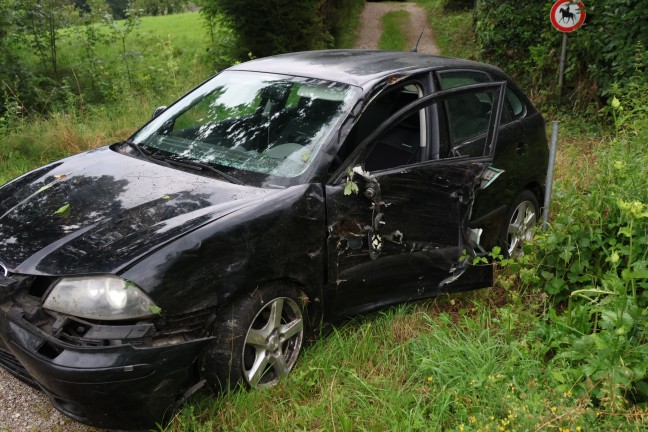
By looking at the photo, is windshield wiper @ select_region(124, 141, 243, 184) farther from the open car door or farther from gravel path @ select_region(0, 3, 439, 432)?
gravel path @ select_region(0, 3, 439, 432)

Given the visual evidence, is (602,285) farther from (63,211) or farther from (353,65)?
(63,211)

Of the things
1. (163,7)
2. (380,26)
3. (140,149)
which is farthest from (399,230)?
(163,7)

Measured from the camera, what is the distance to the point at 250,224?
8.95ft

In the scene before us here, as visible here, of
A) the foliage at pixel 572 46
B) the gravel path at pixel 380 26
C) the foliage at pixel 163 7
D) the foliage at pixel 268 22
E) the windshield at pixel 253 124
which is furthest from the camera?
the foliage at pixel 163 7

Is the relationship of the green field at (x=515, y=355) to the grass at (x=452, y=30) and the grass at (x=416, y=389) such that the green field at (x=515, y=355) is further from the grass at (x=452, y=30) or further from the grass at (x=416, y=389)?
the grass at (x=452, y=30)

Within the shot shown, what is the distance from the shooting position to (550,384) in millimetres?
2777

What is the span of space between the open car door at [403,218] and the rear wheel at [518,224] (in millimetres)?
668

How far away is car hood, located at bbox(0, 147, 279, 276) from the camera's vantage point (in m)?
2.53

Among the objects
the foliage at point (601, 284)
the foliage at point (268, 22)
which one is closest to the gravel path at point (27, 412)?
the foliage at point (601, 284)

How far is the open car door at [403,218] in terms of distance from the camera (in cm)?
312

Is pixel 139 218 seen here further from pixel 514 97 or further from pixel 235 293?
pixel 514 97

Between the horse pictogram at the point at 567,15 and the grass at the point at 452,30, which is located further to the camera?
the grass at the point at 452,30

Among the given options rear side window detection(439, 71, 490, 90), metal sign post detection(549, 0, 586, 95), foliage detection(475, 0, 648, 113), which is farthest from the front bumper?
metal sign post detection(549, 0, 586, 95)

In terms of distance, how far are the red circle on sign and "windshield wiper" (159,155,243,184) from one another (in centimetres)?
785
